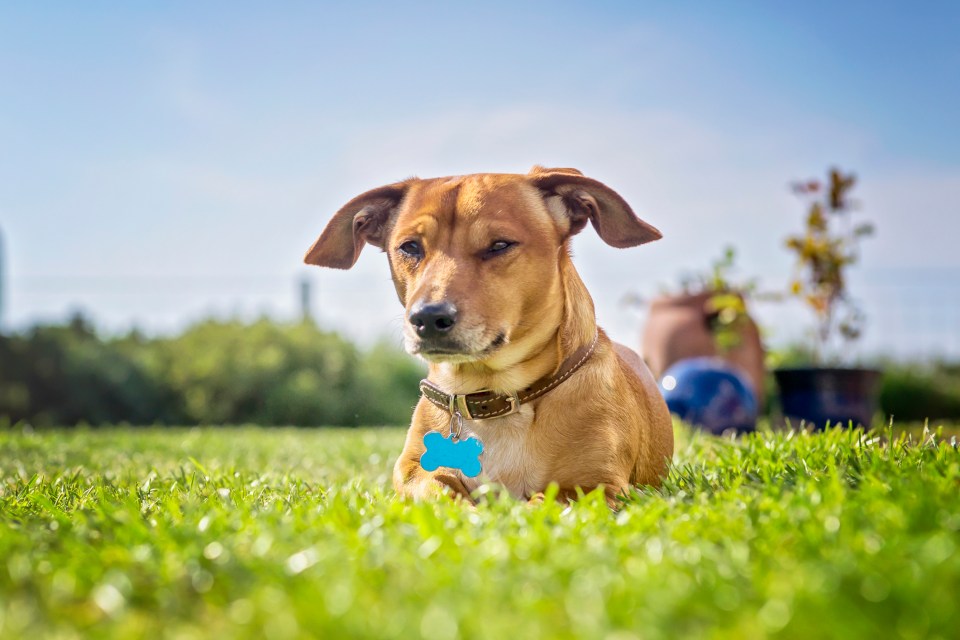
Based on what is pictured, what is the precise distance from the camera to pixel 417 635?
1520mm

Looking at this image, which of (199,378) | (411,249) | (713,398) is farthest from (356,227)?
(199,378)

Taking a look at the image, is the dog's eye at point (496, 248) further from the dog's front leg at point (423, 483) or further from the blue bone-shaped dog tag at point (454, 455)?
the dog's front leg at point (423, 483)

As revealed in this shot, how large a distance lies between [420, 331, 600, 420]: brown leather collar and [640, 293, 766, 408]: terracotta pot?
5.57 meters

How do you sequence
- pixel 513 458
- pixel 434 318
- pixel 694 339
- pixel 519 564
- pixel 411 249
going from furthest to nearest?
pixel 694 339 < pixel 411 249 < pixel 513 458 < pixel 434 318 < pixel 519 564

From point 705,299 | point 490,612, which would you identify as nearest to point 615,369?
point 490,612

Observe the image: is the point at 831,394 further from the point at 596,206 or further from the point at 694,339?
the point at 596,206

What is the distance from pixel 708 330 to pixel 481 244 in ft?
20.3

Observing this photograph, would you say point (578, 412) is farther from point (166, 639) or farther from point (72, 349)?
point (72, 349)

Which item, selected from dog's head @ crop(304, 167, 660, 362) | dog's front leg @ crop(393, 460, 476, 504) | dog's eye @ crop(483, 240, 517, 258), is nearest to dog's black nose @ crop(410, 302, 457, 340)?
dog's head @ crop(304, 167, 660, 362)

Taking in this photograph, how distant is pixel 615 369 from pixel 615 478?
1.70 ft

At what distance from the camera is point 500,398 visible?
3.20 m

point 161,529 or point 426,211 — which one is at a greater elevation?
point 426,211

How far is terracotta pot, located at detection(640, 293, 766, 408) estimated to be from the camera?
8.67 metres

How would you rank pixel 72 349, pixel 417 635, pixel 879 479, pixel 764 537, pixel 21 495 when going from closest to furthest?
pixel 417 635 → pixel 764 537 → pixel 879 479 → pixel 21 495 → pixel 72 349
